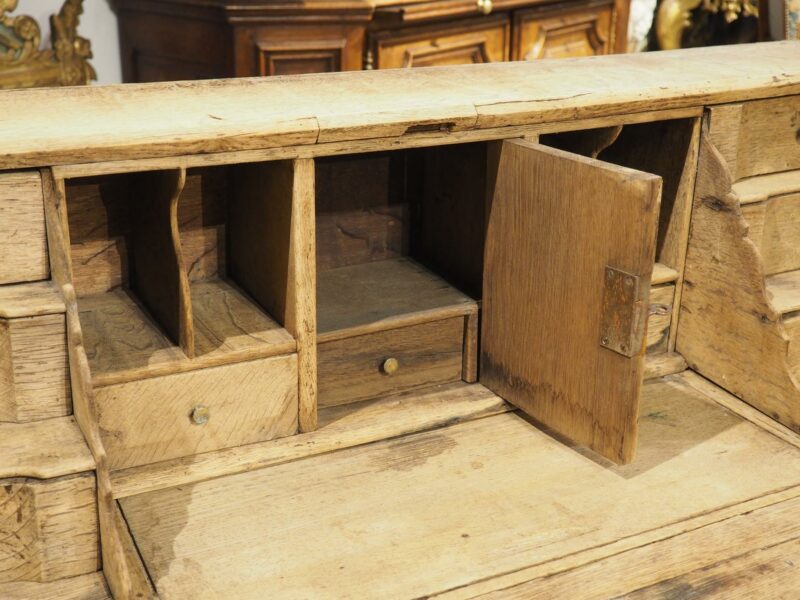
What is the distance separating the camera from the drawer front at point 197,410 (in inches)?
57.1

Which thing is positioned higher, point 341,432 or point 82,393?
point 82,393

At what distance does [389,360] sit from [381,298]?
123 mm

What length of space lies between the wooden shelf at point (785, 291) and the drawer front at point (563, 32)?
5.77ft

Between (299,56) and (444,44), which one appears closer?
(299,56)

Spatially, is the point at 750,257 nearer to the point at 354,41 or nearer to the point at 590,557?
the point at 590,557

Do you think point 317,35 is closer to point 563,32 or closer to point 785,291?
point 563,32

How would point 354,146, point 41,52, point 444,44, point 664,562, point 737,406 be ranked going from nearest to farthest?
point 664,562, point 354,146, point 737,406, point 41,52, point 444,44

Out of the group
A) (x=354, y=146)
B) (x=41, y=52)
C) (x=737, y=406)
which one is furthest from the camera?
(x=41, y=52)

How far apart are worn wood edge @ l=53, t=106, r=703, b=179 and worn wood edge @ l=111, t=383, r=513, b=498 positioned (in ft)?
1.31

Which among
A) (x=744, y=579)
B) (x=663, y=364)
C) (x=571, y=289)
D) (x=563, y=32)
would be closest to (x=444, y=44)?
(x=563, y=32)

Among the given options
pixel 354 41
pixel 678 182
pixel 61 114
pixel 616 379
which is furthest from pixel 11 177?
pixel 354 41

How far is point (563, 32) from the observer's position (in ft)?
11.9

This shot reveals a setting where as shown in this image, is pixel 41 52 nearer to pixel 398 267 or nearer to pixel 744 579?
pixel 398 267

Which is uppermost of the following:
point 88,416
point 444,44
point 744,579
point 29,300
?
point 444,44
